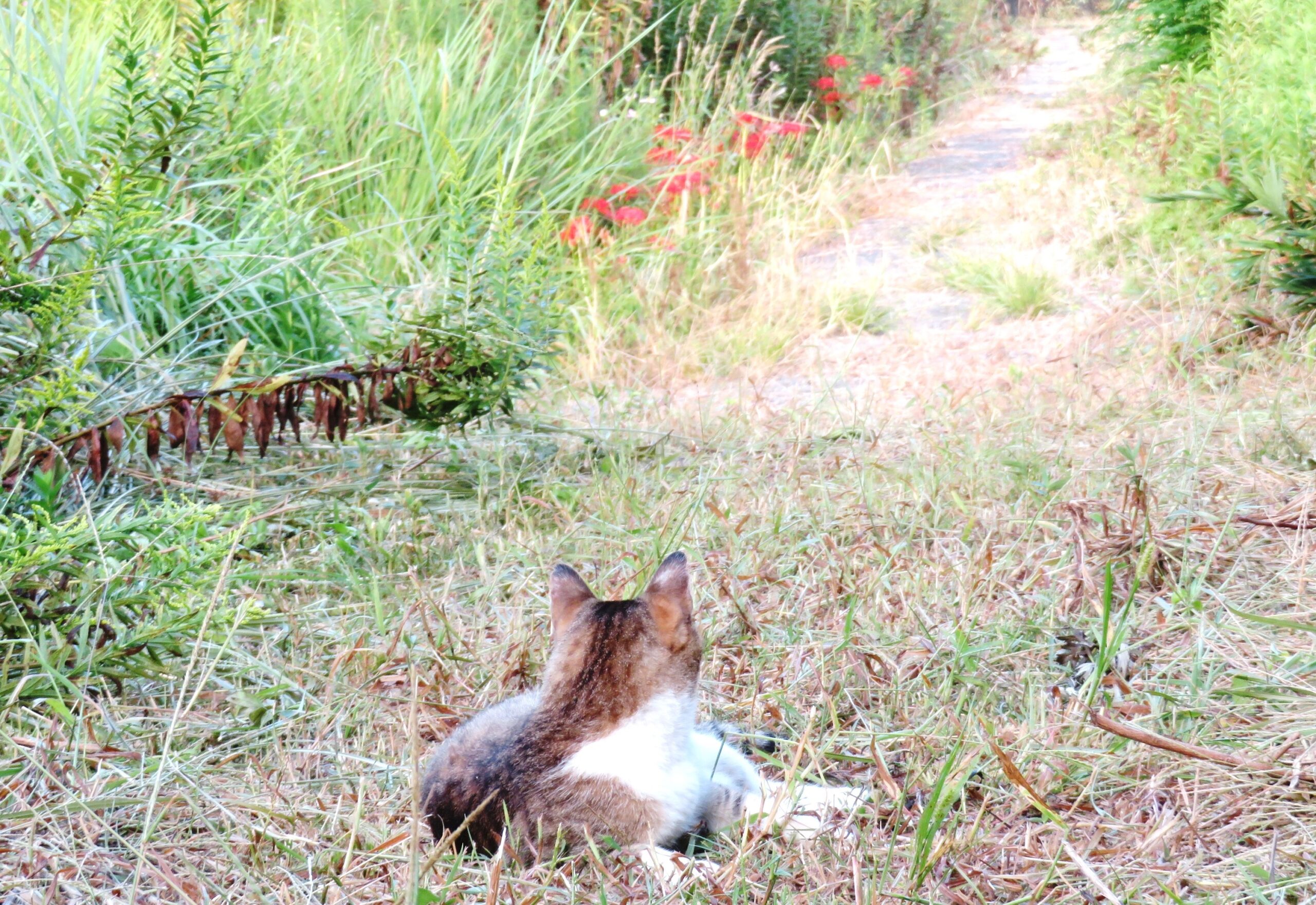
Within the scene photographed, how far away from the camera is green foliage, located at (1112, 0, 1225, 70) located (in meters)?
5.75

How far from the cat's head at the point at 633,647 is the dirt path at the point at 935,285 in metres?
2.21

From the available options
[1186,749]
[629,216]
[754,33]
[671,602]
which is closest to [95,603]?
[671,602]

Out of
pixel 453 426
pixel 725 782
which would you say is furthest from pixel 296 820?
pixel 453 426

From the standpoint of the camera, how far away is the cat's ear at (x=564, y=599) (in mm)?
2113

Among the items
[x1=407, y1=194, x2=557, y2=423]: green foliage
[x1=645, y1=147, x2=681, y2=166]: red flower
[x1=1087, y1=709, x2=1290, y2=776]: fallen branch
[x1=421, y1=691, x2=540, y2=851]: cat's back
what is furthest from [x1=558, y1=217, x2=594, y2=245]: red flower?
Answer: [x1=1087, y1=709, x2=1290, y2=776]: fallen branch

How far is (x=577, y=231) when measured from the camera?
221 inches

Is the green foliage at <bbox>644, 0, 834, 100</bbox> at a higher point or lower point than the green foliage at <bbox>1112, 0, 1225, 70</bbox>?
lower

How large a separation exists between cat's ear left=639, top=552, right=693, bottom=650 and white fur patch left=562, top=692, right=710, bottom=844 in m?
0.10

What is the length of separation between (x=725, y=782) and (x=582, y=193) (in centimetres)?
461

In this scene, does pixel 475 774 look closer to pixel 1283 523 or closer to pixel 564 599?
pixel 564 599

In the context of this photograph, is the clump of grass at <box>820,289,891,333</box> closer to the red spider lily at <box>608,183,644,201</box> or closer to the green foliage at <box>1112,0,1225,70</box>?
the red spider lily at <box>608,183,644,201</box>

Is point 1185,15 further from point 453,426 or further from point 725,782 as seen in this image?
point 725,782

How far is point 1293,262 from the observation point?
13.6 ft

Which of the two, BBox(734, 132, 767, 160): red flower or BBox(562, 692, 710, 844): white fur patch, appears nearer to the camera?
BBox(562, 692, 710, 844): white fur patch
